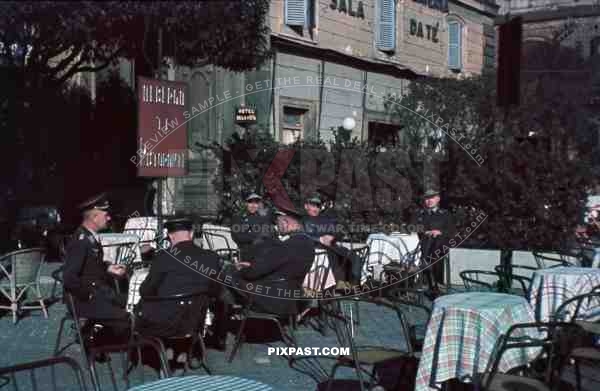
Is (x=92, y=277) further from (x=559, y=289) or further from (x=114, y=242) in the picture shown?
(x=559, y=289)

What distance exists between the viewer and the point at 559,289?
6766 mm

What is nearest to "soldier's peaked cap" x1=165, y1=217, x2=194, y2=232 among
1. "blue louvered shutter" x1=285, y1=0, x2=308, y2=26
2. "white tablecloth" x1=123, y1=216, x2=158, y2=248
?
"white tablecloth" x1=123, y1=216, x2=158, y2=248

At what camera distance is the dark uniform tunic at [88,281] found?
6082 millimetres

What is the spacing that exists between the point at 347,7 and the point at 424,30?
5.69 ft

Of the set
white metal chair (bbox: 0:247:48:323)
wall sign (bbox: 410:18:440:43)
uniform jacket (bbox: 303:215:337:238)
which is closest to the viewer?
white metal chair (bbox: 0:247:48:323)

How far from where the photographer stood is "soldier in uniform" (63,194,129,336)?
6086 mm

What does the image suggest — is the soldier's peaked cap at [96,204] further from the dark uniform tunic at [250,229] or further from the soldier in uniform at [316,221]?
the dark uniform tunic at [250,229]

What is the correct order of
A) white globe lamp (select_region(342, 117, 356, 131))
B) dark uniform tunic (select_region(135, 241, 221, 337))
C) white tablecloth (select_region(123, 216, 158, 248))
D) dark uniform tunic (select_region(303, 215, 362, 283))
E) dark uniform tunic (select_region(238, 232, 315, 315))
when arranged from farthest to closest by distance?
1. white globe lamp (select_region(342, 117, 356, 131))
2. white tablecloth (select_region(123, 216, 158, 248))
3. dark uniform tunic (select_region(303, 215, 362, 283))
4. dark uniform tunic (select_region(238, 232, 315, 315))
5. dark uniform tunic (select_region(135, 241, 221, 337))

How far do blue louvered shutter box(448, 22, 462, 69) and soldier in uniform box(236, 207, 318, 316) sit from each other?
24.7 ft

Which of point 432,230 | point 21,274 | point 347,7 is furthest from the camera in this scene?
point 347,7

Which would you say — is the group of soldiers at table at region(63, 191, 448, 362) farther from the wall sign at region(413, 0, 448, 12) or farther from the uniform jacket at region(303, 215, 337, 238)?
the wall sign at region(413, 0, 448, 12)

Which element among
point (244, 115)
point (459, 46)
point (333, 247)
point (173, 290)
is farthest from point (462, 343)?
point (459, 46)

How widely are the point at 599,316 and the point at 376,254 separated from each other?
159 inches

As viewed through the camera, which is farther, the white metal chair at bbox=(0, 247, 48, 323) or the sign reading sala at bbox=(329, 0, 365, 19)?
the sign reading sala at bbox=(329, 0, 365, 19)
